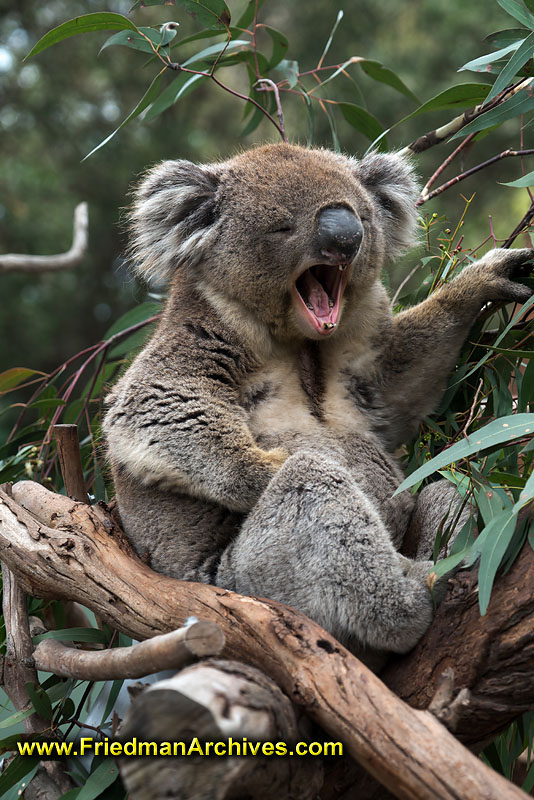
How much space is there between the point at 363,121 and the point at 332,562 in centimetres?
242

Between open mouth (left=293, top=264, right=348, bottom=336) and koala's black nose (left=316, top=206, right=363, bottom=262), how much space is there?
7 centimetres

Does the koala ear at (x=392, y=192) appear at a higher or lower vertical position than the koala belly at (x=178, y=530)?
higher

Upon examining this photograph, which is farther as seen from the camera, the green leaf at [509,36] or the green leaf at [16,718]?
the green leaf at [509,36]

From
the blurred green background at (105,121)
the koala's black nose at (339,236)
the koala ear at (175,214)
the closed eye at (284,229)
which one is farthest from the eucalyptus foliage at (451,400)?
the blurred green background at (105,121)

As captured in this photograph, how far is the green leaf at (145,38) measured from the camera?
300 cm

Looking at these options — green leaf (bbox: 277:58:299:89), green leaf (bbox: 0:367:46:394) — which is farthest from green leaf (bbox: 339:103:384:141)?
green leaf (bbox: 0:367:46:394)

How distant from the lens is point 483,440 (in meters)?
2.13

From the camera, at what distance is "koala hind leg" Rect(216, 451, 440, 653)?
2221 mm

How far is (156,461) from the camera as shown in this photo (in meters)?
2.53

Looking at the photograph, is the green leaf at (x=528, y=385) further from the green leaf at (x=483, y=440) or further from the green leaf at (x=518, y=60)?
the green leaf at (x=518, y=60)

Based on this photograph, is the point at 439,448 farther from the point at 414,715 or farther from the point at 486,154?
the point at 486,154

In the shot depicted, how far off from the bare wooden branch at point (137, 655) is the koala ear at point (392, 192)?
72.0 inches

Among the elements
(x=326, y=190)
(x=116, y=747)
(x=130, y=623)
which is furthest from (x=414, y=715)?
(x=326, y=190)

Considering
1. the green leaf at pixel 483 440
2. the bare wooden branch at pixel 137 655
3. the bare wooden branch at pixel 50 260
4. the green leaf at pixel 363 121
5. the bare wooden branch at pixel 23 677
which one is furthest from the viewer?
the bare wooden branch at pixel 50 260
